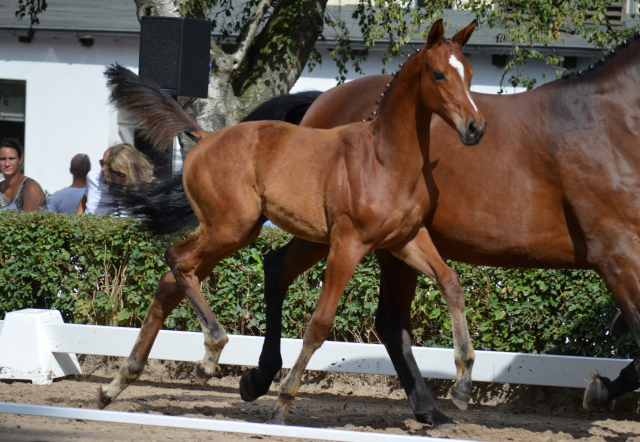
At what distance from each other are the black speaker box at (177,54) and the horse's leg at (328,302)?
10.8 ft

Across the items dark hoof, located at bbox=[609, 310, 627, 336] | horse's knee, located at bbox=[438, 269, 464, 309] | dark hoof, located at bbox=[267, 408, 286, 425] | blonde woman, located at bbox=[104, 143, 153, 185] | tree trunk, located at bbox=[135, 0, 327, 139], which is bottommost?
dark hoof, located at bbox=[267, 408, 286, 425]

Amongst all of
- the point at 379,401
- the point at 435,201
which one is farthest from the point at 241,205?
the point at 379,401

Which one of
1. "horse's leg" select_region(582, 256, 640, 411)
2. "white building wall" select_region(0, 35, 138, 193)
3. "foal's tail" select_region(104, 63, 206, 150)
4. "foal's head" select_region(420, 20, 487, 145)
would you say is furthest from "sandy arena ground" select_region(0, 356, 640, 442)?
"white building wall" select_region(0, 35, 138, 193)

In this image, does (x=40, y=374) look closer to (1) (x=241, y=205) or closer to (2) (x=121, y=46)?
(1) (x=241, y=205)

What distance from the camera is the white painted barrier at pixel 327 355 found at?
14.4 feet

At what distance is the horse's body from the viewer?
3.22 m

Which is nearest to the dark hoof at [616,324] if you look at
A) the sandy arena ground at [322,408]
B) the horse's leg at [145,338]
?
the sandy arena ground at [322,408]

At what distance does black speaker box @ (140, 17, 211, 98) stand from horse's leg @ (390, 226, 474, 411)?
3265 mm

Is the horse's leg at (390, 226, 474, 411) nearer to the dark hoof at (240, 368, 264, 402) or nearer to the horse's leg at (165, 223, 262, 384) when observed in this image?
the horse's leg at (165, 223, 262, 384)

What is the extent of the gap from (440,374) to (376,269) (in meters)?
0.88

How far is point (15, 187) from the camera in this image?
22.1 ft

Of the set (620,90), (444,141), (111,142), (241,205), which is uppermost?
(620,90)

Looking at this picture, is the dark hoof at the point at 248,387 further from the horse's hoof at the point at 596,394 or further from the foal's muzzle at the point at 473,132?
the foal's muzzle at the point at 473,132

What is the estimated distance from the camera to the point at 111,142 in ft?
42.6
